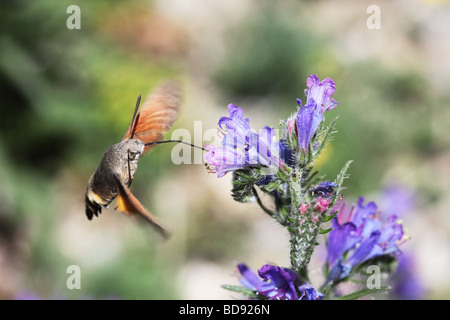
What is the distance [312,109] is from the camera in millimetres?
1862

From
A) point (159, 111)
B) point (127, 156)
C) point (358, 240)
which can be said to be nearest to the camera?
point (358, 240)

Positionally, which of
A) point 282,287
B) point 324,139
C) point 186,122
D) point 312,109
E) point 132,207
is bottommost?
point 282,287

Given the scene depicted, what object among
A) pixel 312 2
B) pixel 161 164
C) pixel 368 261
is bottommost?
pixel 368 261

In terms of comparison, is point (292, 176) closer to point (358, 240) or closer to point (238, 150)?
point (238, 150)

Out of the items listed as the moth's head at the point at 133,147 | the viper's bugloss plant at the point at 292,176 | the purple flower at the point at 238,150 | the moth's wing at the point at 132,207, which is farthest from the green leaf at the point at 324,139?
the moth's head at the point at 133,147

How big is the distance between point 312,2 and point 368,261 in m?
7.43

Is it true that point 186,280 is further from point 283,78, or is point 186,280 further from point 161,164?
point 283,78

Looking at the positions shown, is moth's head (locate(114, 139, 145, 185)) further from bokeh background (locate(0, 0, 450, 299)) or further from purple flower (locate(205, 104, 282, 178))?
bokeh background (locate(0, 0, 450, 299))

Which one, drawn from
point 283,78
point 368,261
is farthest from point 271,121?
point 368,261

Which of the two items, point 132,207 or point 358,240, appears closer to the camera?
point 132,207

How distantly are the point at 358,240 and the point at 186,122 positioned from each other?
4783 mm

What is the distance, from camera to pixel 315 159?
75.6 inches

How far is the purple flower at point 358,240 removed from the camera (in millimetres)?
2154

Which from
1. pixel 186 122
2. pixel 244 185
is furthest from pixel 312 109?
pixel 186 122
